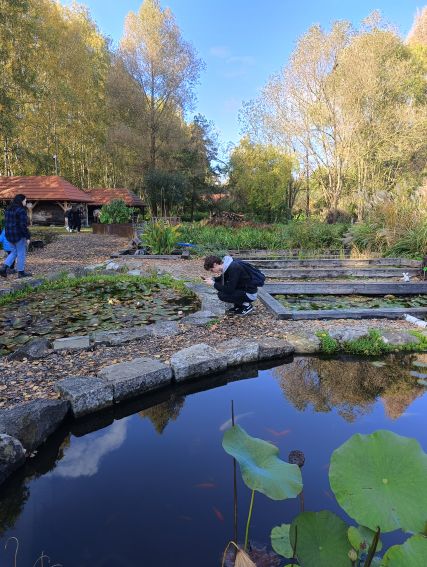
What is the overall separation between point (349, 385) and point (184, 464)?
179 cm

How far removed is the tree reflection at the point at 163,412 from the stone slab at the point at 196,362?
0.27 m

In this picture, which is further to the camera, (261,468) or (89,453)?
(89,453)

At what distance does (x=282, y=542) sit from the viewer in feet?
4.59

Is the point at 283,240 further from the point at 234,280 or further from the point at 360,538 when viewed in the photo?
the point at 360,538

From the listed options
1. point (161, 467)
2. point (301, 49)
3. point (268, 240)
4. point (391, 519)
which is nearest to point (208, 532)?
point (161, 467)

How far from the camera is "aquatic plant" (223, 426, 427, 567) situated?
99 cm

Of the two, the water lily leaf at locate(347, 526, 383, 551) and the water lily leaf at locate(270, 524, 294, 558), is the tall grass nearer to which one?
the water lily leaf at locate(270, 524, 294, 558)

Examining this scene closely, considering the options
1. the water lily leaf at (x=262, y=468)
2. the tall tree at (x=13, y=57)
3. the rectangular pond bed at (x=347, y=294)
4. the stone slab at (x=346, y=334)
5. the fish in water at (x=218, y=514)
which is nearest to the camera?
the water lily leaf at (x=262, y=468)

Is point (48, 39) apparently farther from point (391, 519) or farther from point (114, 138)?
point (391, 519)

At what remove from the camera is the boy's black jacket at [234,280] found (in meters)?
4.89

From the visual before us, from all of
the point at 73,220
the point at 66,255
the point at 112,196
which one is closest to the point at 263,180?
the point at 112,196

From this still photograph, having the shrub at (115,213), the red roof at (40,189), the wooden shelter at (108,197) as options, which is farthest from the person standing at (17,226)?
the wooden shelter at (108,197)

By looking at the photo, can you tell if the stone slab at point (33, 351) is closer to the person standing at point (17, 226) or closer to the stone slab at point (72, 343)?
the stone slab at point (72, 343)

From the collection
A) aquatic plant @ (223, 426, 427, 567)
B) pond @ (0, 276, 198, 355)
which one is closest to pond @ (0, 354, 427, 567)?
aquatic plant @ (223, 426, 427, 567)
